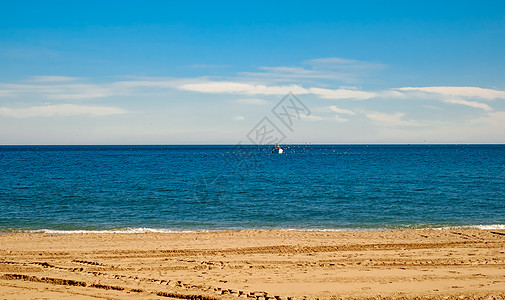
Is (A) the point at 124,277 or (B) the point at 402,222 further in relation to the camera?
(B) the point at 402,222

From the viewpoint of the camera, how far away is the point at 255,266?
38.0 ft

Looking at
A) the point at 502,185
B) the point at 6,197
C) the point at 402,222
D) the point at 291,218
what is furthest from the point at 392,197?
the point at 6,197

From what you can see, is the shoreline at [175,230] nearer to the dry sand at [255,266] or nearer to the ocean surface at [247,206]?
the ocean surface at [247,206]

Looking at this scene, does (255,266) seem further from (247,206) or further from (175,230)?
(247,206)

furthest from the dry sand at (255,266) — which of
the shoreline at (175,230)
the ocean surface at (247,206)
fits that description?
the ocean surface at (247,206)

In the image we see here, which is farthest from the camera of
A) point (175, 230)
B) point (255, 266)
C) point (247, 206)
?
point (247, 206)

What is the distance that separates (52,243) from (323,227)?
1219 centimetres

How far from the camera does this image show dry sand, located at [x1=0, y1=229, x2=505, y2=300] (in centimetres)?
941

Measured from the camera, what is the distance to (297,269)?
11266mm

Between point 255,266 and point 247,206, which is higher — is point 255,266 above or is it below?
above

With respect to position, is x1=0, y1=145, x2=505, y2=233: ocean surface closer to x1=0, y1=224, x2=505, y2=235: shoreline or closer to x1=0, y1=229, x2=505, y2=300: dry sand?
x1=0, y1=224, x2=505, y2=235: shoreline

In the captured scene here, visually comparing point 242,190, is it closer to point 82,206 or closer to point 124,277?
point 82,206

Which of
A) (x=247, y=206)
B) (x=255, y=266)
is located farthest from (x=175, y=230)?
(x=255, y=266)

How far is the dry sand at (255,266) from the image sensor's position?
941cm
